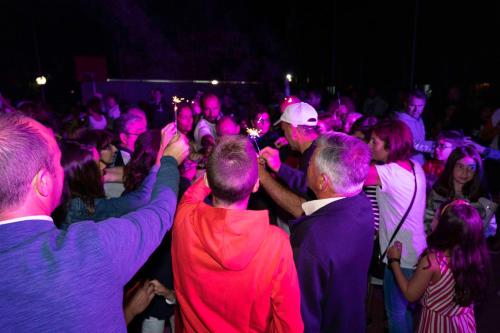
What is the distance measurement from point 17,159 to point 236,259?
3.23 ft

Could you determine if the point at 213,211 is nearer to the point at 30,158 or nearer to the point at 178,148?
the point at 178,148

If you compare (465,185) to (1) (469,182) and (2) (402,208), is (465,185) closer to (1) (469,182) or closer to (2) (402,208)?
(1) (469,182)

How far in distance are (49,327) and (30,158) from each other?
54 centimetres

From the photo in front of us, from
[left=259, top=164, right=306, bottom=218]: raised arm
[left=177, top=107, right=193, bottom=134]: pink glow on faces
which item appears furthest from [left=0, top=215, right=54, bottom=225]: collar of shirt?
[left=177, top=107, right=193, bottom=134]: pink glow on faces

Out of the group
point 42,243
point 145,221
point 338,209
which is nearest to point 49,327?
point 42,243

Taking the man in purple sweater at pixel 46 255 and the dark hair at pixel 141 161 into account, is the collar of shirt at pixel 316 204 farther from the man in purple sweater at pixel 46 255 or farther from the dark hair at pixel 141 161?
the dark hair at pixel 141 161

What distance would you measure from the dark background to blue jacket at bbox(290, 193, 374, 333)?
466 inches

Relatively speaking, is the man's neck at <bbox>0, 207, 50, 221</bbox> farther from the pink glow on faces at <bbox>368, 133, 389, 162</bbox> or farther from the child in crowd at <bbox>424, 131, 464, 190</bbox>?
the child in crowd at <bbox>424, 131, 464, 190</bbox>

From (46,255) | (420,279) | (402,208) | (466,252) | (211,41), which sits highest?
(211,41)

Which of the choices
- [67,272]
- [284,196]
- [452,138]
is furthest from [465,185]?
[67,272]

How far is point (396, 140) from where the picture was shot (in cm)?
304

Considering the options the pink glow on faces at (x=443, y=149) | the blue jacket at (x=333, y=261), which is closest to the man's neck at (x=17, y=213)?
the blue jacket at (x=333, y=261)

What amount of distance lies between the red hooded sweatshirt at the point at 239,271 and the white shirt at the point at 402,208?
156 centimetres

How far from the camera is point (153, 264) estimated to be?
265 centimetres
